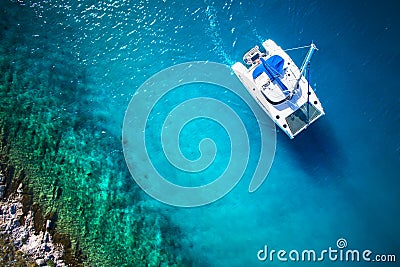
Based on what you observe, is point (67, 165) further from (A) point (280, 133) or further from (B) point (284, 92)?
(B) point (284, 92)

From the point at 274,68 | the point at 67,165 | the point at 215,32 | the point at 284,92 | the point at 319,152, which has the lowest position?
the point at 319,152

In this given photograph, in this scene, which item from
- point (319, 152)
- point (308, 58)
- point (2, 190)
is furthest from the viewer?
point (2, 190)

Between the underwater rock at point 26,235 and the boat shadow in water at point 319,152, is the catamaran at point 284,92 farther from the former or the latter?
the underwater rock at point 26,235

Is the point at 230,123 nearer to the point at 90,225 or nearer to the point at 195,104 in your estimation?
the point at 195,104

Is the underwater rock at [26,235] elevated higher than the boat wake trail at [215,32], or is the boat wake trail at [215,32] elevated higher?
the boat wake trail at [215,32]

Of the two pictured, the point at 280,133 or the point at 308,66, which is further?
the point at 280,133

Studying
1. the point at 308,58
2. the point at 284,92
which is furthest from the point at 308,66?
the point at 284,92

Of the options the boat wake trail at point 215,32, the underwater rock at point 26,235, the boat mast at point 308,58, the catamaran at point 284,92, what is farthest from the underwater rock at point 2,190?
the boat mast at point 308,58
